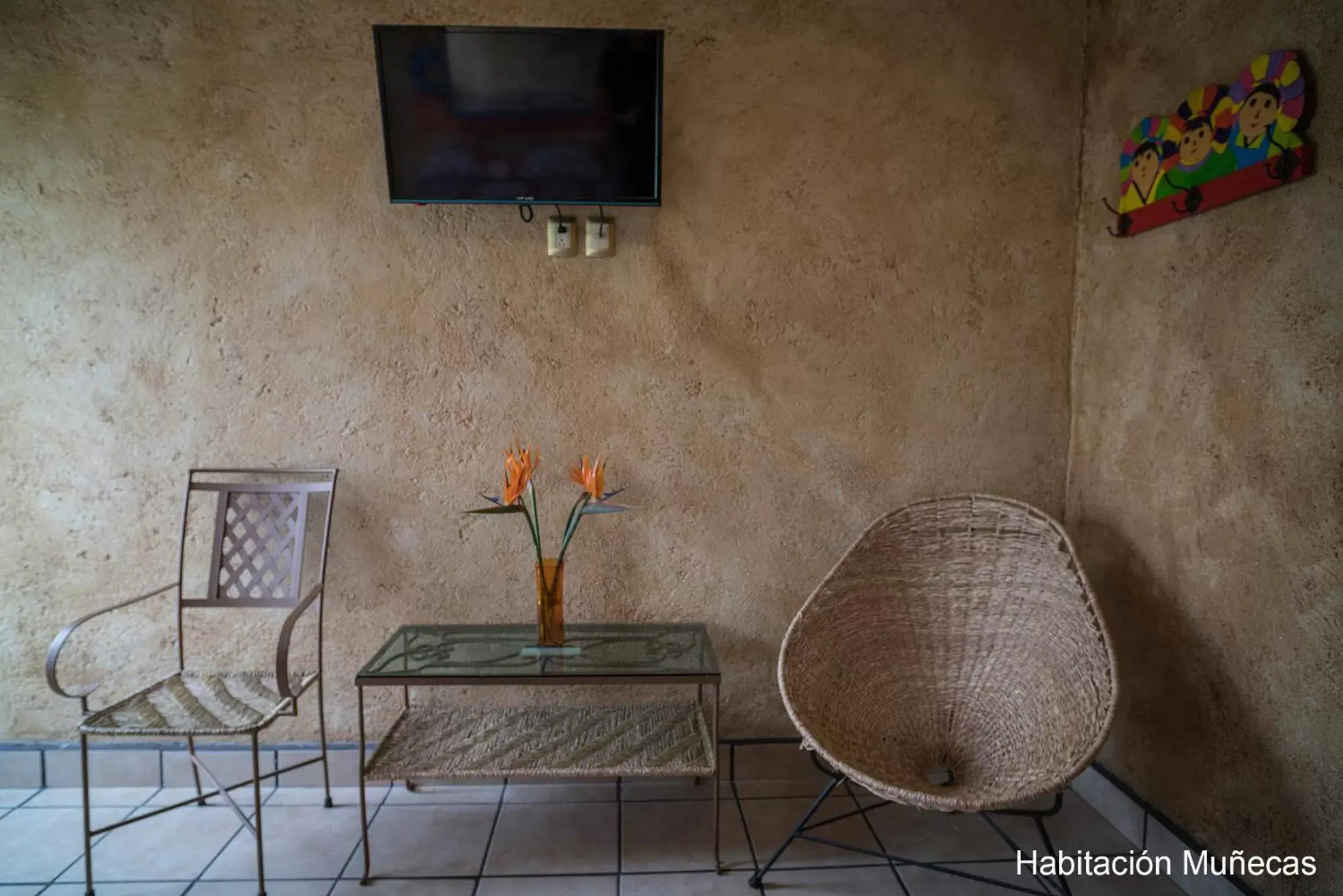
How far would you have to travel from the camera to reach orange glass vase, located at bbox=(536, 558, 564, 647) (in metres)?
1.96

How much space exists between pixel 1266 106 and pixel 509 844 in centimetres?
265

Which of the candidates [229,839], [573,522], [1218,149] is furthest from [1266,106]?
[229,839]

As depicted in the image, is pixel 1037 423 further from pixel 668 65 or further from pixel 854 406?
pixel 668 65

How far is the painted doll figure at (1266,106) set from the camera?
1458mm

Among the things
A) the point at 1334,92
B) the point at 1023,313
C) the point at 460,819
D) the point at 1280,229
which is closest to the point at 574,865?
the point at 460,819

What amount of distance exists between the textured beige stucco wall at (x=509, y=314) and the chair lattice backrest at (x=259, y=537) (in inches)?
4.6

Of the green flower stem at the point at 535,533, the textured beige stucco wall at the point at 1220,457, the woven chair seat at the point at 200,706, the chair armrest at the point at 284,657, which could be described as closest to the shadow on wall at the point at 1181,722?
the textured beige stucco wall at the point at 1220,457

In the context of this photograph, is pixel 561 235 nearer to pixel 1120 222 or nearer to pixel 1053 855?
pixel 1120 222

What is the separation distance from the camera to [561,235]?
2080 millimetres

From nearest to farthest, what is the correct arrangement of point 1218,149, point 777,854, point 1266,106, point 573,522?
point 1266,106 → point 1218,149 → point 777,854 → point 573,522

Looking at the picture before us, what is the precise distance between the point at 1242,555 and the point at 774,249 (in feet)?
4.81

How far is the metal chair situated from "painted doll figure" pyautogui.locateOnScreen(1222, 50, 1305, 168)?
251 centimetres

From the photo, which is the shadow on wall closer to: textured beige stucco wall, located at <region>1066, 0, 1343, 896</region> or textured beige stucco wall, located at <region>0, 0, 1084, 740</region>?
textured beige stucco wall, located at <region>1066, 0, 1343, 896</region>

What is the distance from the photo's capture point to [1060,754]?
1636 millimetres
